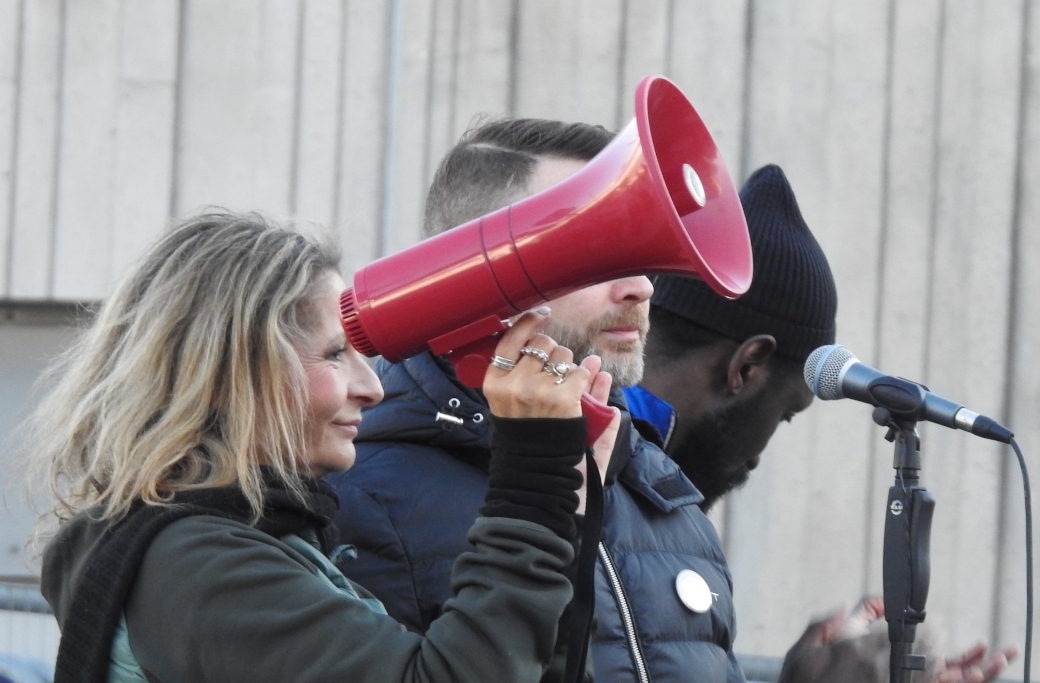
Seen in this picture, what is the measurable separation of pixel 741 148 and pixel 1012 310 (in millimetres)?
1074

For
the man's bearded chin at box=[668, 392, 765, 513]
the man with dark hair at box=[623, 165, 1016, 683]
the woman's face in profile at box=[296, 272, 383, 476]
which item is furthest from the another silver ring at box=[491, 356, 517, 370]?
the man's bearded chin at box=[668, 392, 765, 513]

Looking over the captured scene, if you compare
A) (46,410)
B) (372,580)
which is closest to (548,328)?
(372,580)

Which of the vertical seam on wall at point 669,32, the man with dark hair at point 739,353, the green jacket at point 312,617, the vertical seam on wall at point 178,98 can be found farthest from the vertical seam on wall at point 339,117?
the green jacket at point 312,617

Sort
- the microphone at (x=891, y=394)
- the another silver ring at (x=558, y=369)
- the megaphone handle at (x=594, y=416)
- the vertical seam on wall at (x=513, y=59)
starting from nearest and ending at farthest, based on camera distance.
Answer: the another silver ring at (x=558, y=369) < the megaphone handle at (x=594, y=416) < the microphone at (x=891, y=394) < the vertical seam on wall at (x=513, y=59)

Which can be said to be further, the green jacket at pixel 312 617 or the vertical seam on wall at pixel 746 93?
the vertical seam on wall at pixel 746 93

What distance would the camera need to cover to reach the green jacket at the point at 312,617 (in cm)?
139

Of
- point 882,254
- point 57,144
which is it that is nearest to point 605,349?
point 882,254

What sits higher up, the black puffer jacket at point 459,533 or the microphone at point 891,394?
the microphone at point 891,394

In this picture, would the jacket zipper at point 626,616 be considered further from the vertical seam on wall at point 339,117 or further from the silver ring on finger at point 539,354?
the vertical seam on wall at point 339,117

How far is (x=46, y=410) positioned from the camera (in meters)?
1.77

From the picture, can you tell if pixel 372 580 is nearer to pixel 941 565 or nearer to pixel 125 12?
pixel 941 565

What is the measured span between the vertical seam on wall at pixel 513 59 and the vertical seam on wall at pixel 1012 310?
1.74 metres

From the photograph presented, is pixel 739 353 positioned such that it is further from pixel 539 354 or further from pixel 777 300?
pixel 539 354

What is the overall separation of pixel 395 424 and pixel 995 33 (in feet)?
10.5
